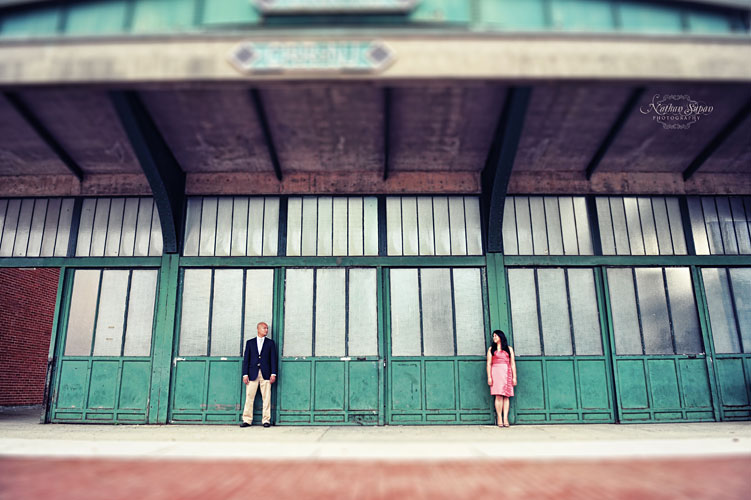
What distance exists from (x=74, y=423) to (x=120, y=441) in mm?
3247

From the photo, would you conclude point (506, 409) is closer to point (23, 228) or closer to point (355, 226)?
point (355, 226)

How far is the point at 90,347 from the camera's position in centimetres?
870

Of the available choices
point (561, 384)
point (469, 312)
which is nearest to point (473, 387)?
point (469, 312)

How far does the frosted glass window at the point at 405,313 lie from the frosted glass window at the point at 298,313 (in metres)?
1.64

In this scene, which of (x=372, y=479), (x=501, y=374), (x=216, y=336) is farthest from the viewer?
(x=216, y=336)

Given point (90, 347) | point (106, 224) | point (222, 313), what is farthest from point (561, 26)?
point (90, 347)

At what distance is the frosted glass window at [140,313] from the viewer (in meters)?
8.64

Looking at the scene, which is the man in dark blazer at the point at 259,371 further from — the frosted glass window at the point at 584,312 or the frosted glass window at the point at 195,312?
the frosted glass window at the point at 584,312

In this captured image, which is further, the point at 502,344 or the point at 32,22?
the point at 502,344

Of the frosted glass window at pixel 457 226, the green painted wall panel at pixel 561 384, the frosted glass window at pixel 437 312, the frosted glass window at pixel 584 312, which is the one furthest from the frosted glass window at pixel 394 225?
the green painted wall panel at pixel 561 384

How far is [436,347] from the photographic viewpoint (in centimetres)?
852

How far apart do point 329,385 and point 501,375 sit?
3.20 m

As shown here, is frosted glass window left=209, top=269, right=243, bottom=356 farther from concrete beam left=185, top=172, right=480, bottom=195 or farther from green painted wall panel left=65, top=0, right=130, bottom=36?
green painted wall panel left=65, top=0, right=130, bottom=36

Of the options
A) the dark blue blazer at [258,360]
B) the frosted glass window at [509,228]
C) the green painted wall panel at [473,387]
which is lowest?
the green painted wall panel at [473,387]
